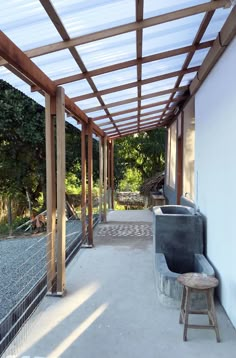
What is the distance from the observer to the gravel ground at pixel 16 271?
367 centimetres

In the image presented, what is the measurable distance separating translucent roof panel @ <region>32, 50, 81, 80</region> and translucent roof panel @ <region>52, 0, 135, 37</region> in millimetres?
398

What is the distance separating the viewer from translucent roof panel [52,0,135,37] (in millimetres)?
2262

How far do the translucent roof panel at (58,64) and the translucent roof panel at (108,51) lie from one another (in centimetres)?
13

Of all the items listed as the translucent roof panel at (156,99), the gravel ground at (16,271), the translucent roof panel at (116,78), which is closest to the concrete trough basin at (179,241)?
the gravel ground at (16,271)

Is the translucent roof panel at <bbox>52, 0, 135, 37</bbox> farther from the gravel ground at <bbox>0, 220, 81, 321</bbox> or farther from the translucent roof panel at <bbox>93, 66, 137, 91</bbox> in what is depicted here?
the gravel ground at <bbox>0, 220, 81, 321</bbox>

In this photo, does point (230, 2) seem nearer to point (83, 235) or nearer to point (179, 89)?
point (179, 89)

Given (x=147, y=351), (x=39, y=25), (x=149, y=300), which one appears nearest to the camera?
(x=39, y=25)

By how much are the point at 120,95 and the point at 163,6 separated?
2.59 metres

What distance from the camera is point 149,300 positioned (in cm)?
355

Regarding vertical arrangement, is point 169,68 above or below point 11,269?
above

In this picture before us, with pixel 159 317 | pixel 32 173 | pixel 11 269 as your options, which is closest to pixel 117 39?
pixel 159 317

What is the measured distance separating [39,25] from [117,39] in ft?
2.88

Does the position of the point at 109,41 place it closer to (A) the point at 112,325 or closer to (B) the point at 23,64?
(B) the point at 23,64

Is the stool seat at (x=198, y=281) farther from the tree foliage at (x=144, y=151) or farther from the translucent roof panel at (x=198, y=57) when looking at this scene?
the tree foliage at (x=144, y=151)
